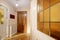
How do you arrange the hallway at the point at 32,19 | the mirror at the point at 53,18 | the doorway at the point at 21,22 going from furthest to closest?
the doorway at the point at 21,22, the hallway at the point at 32,19, the mirror at the point at 53,18

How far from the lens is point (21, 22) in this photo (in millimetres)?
8867

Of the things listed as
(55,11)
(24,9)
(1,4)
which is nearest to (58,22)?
(55,11)

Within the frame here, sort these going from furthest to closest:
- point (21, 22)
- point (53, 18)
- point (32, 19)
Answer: point (21, 22), point (32, 19), point (53, 18)

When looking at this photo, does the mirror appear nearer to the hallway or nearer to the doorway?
the hallway

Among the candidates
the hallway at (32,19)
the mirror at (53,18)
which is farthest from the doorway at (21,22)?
the mirror at (53,18)

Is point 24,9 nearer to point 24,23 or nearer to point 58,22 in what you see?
point 24,23

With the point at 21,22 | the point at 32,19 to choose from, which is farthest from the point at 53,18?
the point at 21,22

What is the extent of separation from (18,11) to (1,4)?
3.36 metres

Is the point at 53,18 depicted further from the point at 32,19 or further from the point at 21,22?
the point at 21,22

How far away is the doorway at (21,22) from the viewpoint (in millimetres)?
8673

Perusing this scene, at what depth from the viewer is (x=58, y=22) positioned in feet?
3.46

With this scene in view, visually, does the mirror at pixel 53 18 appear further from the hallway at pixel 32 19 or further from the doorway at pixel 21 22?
the doorway at pixel 21 22

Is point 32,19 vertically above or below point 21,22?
above

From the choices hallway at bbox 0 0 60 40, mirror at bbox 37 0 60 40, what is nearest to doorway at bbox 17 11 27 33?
hallway at bbox 0 0 60 40
